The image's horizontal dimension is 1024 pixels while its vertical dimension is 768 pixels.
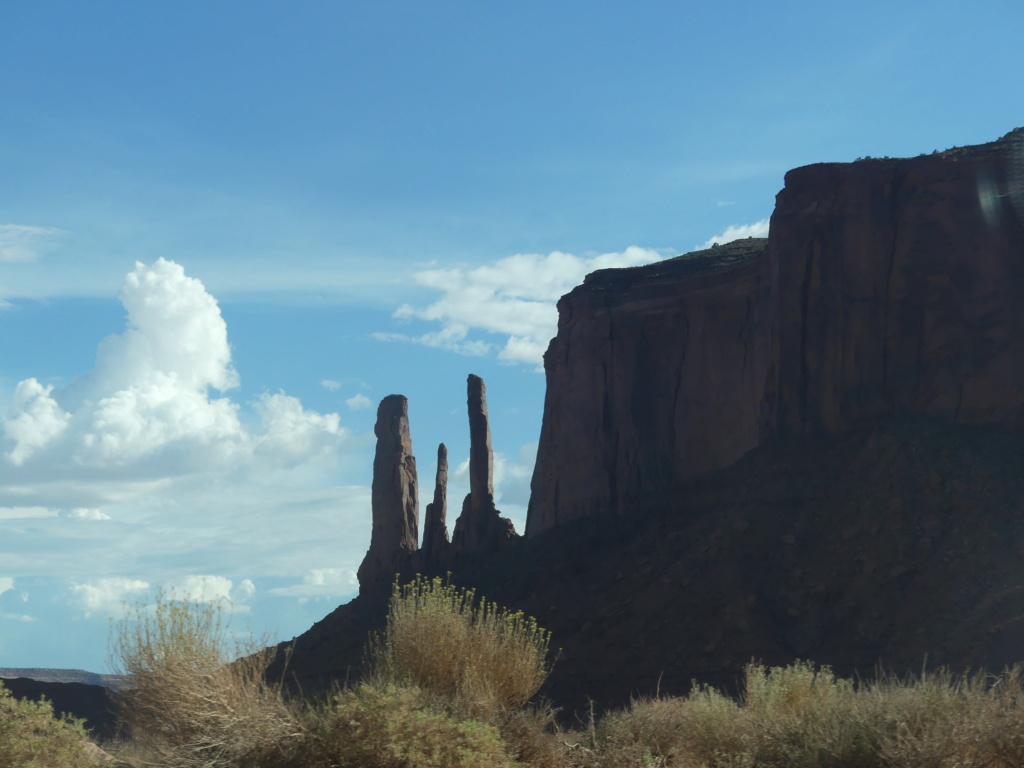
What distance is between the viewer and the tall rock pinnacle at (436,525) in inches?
2116

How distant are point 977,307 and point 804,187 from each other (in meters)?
8.11

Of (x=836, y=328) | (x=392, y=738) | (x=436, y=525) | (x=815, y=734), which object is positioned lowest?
(x=815, y=734)

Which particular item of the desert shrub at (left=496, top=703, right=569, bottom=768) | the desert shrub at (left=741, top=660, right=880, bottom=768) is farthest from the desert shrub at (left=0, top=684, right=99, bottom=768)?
the desert shrub at (left=741, top=660, right=880, bottom=768)

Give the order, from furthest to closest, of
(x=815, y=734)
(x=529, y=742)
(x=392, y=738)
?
(x=529, y=742), (x=815, y=734), (x=392, y=738)

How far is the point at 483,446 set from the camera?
2250 inches

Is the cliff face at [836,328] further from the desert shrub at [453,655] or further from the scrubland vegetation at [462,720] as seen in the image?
the desert shrub at [453,655]

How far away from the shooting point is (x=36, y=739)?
14.9 meters

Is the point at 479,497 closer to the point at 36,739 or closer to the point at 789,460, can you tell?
the point at 789,460

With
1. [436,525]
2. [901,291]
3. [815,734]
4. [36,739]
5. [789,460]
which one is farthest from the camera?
[436,525]

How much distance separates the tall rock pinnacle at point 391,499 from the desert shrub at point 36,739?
38418mm

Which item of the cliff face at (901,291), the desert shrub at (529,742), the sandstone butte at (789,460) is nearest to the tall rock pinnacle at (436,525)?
the sandstone butte at (789,460)

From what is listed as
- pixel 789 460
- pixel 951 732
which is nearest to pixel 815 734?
pixel 951 732

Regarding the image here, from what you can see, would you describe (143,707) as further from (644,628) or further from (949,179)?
(949,179)

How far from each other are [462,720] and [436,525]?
1612 inches
